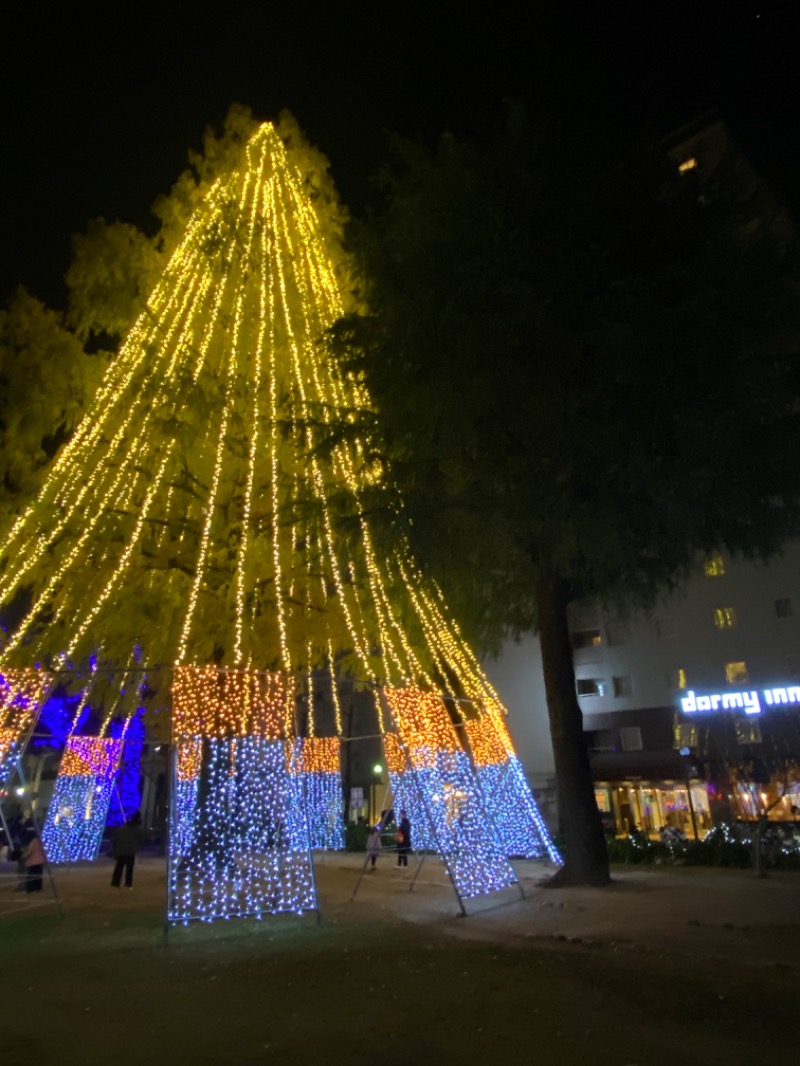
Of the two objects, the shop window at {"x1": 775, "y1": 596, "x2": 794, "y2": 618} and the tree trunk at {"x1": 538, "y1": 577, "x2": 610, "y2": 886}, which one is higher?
the shop window at {"x1": 775, "y1": 596, "x2": 794, "y2": 618}

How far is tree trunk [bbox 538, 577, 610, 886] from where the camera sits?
1109cm

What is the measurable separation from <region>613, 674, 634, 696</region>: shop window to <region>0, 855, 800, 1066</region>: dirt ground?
17.7 metres

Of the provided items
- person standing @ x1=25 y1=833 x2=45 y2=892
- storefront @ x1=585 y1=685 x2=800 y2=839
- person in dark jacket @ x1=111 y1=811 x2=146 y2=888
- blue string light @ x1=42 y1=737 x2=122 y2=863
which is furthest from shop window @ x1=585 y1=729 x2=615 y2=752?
person standing @ x1=25 y1=833 x2=45 y2=892

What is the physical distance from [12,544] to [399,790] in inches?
322

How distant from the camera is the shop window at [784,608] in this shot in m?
24.5

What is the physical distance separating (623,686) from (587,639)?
221cm

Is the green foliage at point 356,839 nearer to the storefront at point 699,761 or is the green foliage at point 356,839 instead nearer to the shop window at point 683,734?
the storefront at point 699,761

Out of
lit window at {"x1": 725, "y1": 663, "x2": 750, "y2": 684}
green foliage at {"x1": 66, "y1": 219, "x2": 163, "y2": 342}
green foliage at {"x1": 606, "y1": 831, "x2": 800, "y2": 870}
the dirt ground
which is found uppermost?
green foliage at {"x1": 66, "y1": 219, "x2": 163, "y2": 342}

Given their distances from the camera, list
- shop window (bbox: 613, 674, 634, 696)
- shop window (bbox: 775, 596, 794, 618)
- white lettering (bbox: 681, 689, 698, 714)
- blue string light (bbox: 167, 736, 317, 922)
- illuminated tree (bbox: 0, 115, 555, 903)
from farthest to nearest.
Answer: shop window (bbox: 613, 674, 634, 696) → shop window (bbox: 775, 596, 794, 618) → white lettering (bbox: 681, 689, 698, 714) → illuminated tree (bbox: 0, 115, 555, 903) → blue string light (bbox: 167, 736, 317, 922)

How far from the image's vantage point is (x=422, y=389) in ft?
32.4

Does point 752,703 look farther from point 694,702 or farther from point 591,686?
point 591,686

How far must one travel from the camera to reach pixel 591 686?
91.7 ft

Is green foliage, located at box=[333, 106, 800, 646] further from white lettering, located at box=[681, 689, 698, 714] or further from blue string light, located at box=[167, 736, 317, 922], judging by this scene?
white lettering, located at box=[681, 689, 698, 714]

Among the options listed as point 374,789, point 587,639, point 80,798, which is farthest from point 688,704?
point 80,798
